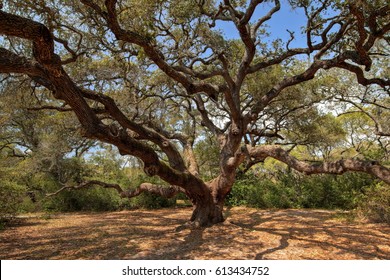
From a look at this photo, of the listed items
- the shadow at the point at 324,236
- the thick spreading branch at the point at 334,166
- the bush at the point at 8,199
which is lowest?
the shadow at the point at 324,236

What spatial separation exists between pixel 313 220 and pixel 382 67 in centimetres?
857

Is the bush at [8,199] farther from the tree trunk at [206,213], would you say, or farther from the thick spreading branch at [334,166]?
the thick spreading branch at [334,166]

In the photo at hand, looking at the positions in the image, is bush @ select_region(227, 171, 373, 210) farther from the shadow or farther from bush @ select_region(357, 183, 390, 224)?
the shadow

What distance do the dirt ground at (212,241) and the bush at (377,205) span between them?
16.5 inches

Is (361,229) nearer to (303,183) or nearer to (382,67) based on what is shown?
(303,183)

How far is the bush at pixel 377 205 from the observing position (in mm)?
7930

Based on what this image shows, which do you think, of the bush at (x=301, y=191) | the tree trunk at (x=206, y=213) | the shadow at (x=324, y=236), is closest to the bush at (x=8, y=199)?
the tree trunk at (x=206, y=213)

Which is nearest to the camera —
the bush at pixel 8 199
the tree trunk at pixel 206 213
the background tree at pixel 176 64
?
the background tree at pixel 176 64

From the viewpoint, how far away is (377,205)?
8148 mm

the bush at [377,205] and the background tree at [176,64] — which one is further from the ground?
the background tree at [176,64]

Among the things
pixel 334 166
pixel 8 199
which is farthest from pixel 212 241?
pixel 8 199

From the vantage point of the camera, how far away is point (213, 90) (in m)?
6.88

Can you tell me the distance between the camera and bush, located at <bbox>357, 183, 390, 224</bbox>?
26.0ft
